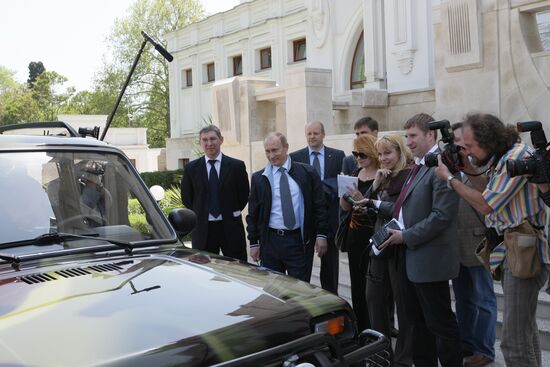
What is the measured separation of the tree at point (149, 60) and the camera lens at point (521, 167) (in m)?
45.9

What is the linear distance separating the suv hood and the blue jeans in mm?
2600

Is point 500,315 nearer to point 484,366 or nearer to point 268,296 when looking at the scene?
point 484,366

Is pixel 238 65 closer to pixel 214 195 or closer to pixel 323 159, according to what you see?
pixel 323 159

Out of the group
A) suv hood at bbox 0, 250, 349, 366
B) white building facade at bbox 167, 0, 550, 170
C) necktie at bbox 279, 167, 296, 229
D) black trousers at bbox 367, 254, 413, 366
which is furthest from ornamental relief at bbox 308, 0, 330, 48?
suv hood at bbox 0, 250, 349, 366

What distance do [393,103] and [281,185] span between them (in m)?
10.5

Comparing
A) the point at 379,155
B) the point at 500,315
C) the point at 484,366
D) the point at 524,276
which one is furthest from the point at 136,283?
the point at 500,315

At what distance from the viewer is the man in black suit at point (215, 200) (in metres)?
6.69

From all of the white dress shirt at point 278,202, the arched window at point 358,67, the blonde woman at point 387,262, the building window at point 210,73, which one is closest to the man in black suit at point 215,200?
the white dress shirt at point 278,202

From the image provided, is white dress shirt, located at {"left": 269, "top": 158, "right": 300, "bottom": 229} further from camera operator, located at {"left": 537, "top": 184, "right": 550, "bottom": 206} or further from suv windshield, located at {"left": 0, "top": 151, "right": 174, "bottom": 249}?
camera operator, located at {"left": 537, "top": 184, "right": 550, "bottom": 206}

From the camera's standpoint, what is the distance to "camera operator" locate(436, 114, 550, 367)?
4.06 meters

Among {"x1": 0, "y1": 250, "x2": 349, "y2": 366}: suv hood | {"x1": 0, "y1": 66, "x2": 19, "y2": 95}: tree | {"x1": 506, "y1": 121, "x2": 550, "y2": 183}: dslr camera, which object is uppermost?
{"x1": 0, "y1": 66, "x2": 19, "y2": 95}: tree

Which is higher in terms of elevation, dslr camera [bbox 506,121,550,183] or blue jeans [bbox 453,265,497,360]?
dslr camera [bbox 506,121,550,183]

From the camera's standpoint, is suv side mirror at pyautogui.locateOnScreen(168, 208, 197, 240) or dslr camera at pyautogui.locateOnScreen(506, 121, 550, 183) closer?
dslr camera at pyautogui.locateOnScreen(506, 121, 550, 183)

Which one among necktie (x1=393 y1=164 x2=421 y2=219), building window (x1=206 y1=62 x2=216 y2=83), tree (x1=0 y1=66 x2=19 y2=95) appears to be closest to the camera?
necktie (x1=393 y1=164 x2=421 y2=219)
